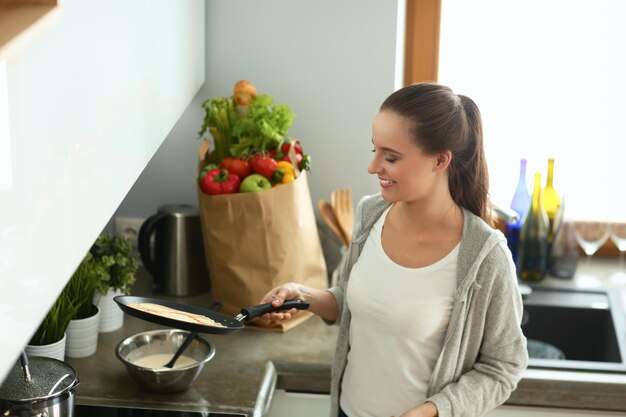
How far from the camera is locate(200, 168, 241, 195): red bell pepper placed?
2.03 meters

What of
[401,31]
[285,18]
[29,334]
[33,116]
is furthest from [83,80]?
[401,31]

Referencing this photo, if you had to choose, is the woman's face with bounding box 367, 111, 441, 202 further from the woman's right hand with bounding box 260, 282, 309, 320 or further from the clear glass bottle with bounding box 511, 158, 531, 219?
the clear glass bottle with bounding box 511, 158, 531, 219

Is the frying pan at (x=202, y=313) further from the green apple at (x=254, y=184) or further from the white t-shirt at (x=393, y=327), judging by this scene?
the green apple at (x=254, y=184)

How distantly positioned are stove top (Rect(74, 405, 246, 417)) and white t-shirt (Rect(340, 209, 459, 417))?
263 millimetres

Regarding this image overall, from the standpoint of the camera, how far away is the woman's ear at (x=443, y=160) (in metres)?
1.53

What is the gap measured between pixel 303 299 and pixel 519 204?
982 mm

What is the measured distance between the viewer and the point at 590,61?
2543 millimetres

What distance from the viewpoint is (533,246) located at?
2400 millimetres

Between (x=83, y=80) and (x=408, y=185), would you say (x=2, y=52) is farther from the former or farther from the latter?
(x=408, y=185)

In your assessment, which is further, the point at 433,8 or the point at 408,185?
the point at 433,8

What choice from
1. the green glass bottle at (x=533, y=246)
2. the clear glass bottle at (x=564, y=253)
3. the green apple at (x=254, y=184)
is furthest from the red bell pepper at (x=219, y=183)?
the clear glass bottle at (x=564, y=253)

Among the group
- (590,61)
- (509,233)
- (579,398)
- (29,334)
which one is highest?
(590,61)

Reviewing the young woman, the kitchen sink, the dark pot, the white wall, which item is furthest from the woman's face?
the kitchen sink

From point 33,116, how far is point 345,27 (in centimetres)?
149
